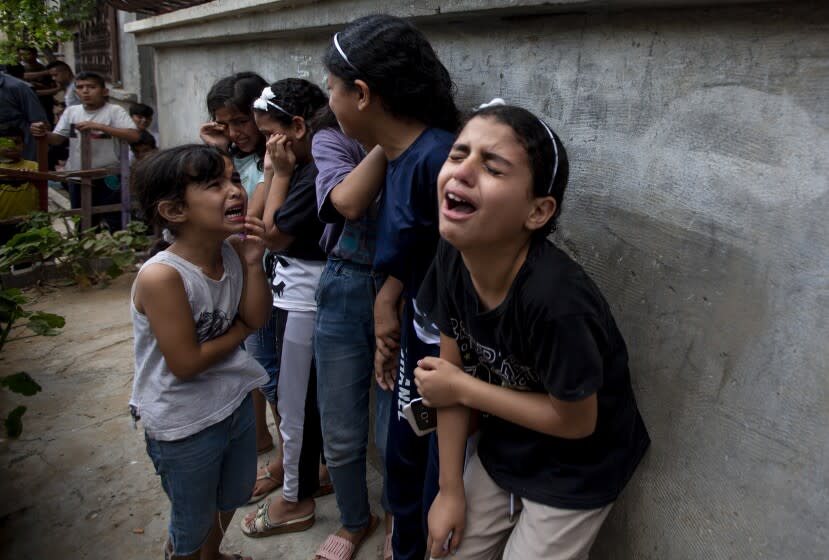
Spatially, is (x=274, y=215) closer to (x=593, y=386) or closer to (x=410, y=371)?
(x=410, y=371)

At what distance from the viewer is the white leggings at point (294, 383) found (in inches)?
95.3

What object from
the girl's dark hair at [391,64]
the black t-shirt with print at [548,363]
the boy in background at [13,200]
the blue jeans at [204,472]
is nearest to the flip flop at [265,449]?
the blue jeans at [204,472]

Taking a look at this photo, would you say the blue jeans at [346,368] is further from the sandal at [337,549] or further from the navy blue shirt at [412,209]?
the navy blue shirt at [412,209]

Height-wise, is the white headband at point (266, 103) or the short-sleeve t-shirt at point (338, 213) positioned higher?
the white headband at point (266, 103)

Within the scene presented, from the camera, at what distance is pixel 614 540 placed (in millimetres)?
1833

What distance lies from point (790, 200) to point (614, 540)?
1066mm

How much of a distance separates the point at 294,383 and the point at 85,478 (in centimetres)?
128

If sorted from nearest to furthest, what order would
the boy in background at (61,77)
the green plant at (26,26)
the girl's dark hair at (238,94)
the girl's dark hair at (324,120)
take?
the girl's dark hair at (324,120) < the girl's dark hair at (238,94) < the green plant at (26,26) < the boy in background at (61,77)

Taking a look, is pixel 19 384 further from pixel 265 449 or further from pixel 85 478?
pixel 265 449

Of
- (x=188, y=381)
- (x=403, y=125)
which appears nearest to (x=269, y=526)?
(x=188, y=381)

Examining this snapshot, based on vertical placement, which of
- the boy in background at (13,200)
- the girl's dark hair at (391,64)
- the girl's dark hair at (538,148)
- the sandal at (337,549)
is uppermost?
the girl's dark hair at (391,64)

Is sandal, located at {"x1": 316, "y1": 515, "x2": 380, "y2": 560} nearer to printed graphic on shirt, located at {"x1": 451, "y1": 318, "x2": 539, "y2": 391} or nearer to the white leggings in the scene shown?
the white leggings

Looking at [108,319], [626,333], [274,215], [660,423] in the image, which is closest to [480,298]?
[626,333]

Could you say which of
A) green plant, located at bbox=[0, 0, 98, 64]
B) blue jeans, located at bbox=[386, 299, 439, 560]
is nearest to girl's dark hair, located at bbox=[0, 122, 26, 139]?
green plant, located at bbox=[0, 0, 98, 64]
